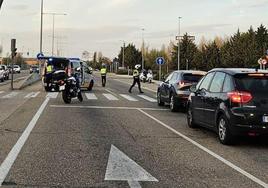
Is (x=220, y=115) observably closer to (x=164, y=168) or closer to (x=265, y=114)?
(x=265, y=114)

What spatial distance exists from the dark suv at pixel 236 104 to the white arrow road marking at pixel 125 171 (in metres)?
2.46

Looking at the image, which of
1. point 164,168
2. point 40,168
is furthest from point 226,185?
point 40,168

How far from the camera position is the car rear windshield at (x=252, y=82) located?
32.7ft

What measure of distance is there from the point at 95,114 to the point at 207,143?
6006 mm

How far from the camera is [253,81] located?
10.1 metres

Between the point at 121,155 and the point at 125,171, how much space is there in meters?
1.25

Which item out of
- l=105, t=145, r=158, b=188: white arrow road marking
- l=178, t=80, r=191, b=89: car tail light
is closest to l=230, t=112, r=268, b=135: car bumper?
l=105, t=145, r=158, b=188: white arrow road marking

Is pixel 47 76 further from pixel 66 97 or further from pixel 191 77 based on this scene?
pixel 191 77

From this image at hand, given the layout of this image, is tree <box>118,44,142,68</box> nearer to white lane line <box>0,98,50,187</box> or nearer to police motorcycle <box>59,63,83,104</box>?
police motorcycle <box>59,63,83,104</box>

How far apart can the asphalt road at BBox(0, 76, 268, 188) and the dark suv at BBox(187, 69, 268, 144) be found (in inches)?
14.7

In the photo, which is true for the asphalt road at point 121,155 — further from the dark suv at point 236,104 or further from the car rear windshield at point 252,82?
the car rear windshield at point 252,82

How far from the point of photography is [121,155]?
867 centimetres

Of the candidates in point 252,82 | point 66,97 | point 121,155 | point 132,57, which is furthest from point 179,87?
point 132,57

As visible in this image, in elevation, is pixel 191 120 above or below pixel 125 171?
above
